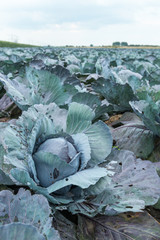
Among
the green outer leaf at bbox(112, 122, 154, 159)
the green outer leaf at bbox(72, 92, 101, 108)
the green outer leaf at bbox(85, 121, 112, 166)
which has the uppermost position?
the green outer leaf at bbox(72, 92, 101, 108)

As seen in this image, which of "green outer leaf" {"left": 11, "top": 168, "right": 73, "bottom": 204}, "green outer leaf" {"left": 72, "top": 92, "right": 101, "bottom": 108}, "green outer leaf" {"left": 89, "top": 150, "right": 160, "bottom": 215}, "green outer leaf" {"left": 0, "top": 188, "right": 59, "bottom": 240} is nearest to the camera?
"green outer leaf" {"left": 0, "top": 188, "right": 59, "bottom": 240}

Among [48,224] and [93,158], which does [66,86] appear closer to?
[93,158]

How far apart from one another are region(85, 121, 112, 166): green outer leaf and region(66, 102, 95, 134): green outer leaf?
0.03 m

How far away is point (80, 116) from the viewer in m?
1.10

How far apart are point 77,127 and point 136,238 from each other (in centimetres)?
47

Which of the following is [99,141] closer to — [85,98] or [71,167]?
[71,167]

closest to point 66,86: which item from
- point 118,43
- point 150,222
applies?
point 150,222

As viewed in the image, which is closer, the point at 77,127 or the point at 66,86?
the point at 77,127

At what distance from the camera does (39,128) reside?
38.1 inches

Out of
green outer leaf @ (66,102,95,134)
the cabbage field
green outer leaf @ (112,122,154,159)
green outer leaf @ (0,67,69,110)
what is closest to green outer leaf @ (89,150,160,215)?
the cabbage field

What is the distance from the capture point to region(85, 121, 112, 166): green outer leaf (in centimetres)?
107

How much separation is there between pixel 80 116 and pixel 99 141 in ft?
0.42

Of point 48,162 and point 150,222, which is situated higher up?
point 48,162

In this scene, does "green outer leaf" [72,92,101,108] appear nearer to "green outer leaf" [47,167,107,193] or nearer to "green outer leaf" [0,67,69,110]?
"green outer leaf" [0,67,69,110]
